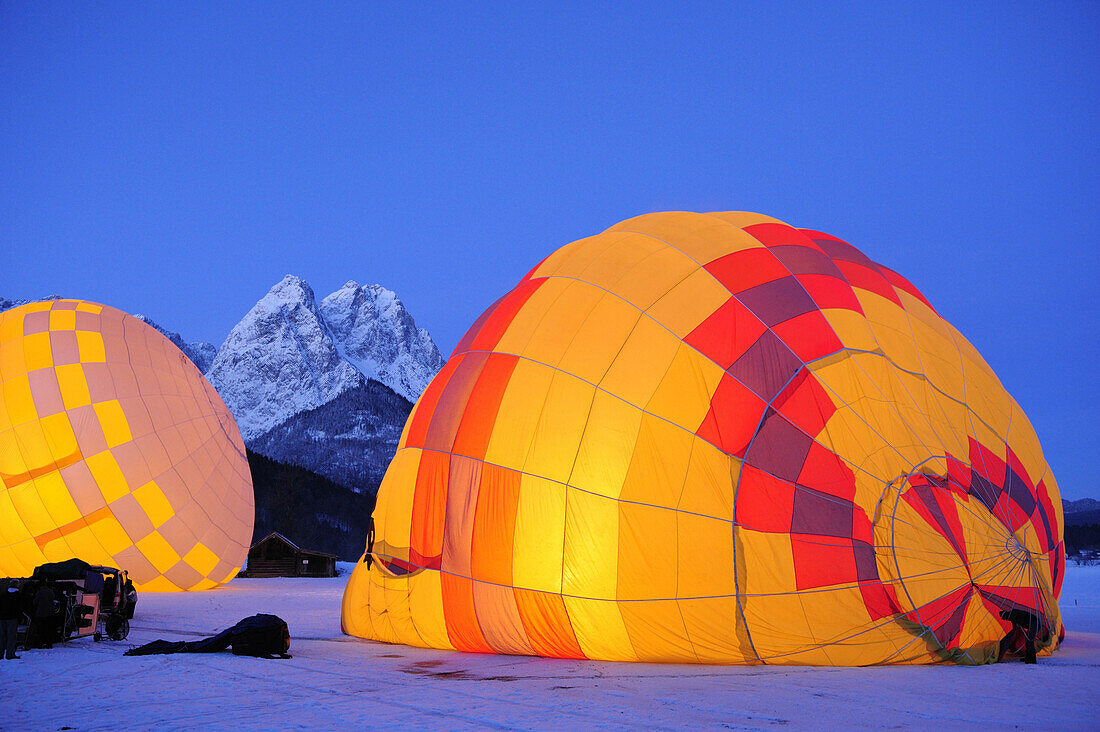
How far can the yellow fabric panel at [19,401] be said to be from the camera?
15.7 meters

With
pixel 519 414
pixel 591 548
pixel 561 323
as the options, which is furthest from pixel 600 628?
pixel 561 323

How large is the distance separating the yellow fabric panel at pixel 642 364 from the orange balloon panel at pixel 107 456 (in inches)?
459

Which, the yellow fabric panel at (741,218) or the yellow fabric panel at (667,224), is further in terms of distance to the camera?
the yellow fabric panel at (741,218)

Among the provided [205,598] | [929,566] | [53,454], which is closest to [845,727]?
[929,566]

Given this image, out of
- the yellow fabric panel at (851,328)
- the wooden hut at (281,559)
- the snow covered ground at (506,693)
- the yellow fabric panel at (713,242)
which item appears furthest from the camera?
the wooden hut at (281,559)

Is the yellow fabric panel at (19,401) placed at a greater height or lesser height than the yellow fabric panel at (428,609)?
greater

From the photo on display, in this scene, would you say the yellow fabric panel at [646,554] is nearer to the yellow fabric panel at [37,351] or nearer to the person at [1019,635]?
the person at [1019,635]

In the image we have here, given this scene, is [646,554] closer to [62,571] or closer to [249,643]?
[249,643]

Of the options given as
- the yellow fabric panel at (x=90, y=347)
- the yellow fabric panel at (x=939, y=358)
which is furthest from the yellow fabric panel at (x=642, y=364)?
the yellow fabric panel at (x=90, y=347)

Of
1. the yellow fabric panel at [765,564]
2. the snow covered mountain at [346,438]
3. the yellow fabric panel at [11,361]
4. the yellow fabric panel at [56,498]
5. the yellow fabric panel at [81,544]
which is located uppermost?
the snow covered mountain at [346,438]

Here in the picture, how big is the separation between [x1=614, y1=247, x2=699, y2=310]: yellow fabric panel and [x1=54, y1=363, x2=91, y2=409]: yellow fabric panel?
11832mm

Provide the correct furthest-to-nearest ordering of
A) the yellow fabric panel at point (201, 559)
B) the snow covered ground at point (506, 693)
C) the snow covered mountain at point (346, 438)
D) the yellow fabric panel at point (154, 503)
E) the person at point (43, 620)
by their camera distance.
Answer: the snow covered mountain at point (346, 438) < the yellow fabric panel at point (201, 559) < the yellow fabric panel at point (154, 503) < the person at point (43, 620) < the snow covered ground at point (506, 693)

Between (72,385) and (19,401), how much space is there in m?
0.89

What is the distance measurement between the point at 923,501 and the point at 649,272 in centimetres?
345
